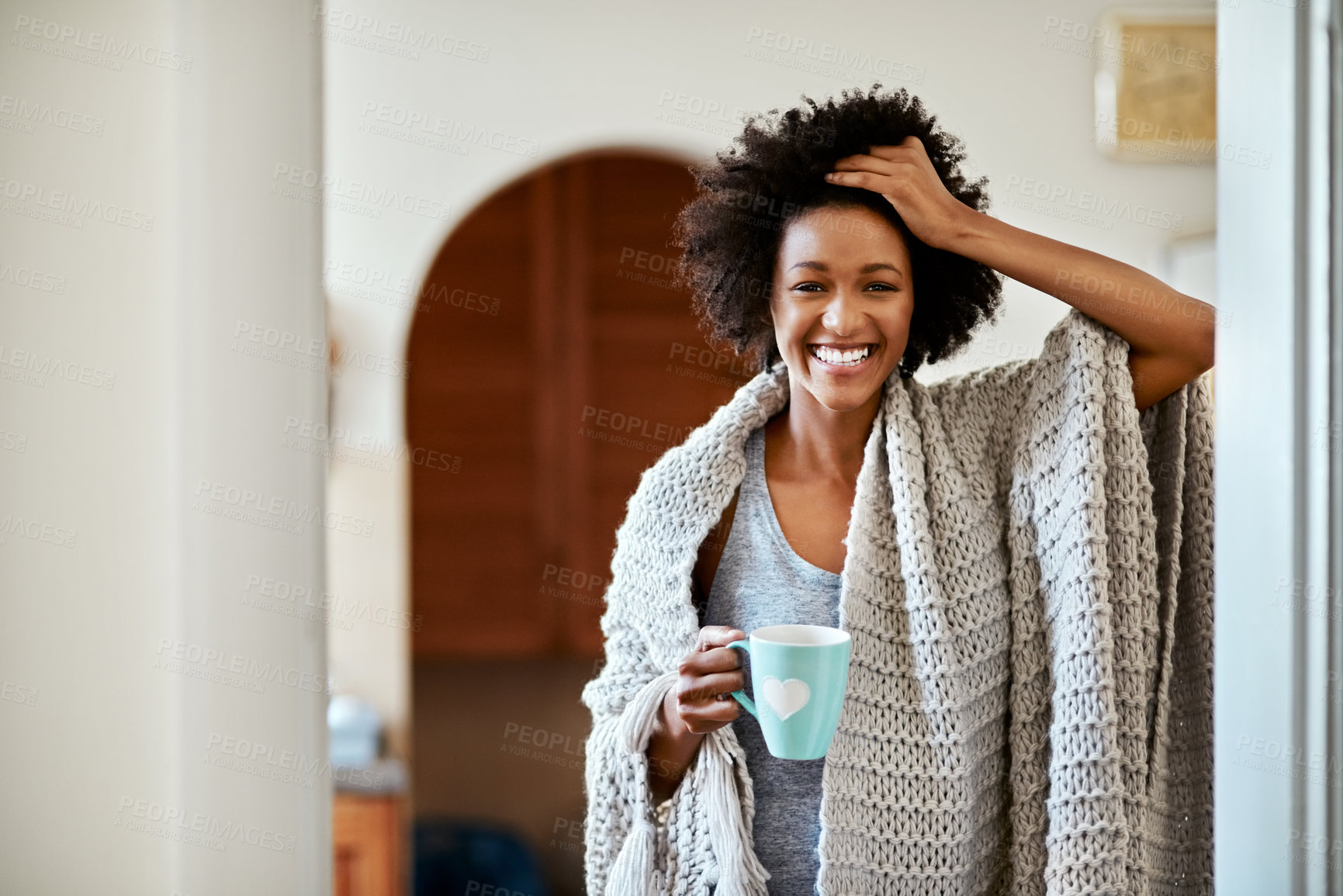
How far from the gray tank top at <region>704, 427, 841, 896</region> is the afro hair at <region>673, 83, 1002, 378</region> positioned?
0.64 ft

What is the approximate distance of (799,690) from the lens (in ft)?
2.36

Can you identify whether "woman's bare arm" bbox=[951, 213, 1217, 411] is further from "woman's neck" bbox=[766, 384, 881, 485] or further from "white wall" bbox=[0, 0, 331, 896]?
"white wall" bbox=[0, 0, 331, 896]

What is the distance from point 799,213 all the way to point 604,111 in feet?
4.32

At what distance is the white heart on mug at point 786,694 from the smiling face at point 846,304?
9.8 inches

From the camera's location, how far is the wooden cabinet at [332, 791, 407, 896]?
2.29 meters

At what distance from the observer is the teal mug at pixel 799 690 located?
71 cm

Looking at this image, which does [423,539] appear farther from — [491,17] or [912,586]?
[912,586]

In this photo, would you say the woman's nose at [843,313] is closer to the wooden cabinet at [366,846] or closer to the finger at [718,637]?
the finger at [718,637]

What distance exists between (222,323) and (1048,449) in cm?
62

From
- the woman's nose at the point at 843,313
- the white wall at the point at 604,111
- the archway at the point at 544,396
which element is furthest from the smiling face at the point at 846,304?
the archway at the point at 544,396

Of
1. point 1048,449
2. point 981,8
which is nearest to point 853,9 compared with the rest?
point 981,8

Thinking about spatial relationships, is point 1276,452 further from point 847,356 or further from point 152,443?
point 152,443

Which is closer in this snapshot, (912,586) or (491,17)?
(912,586)

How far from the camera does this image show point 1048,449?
34.2 inches
